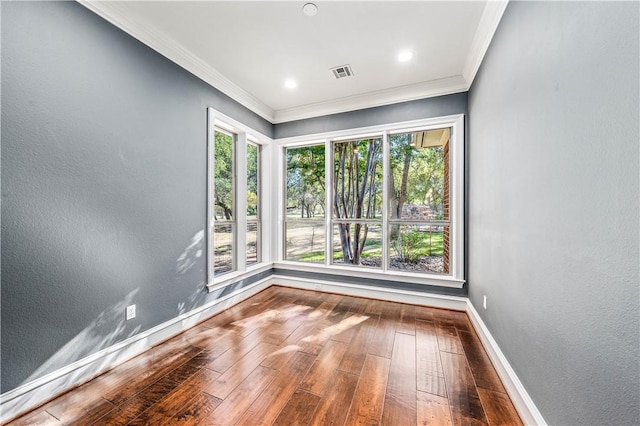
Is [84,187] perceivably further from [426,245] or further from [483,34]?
[426,245]

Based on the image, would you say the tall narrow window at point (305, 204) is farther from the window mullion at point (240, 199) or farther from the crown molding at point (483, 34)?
the crown molding at point (483, 34)

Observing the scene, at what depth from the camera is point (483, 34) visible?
213 centimetres

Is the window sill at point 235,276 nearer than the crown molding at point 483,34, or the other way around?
the crown molding at point 483,34

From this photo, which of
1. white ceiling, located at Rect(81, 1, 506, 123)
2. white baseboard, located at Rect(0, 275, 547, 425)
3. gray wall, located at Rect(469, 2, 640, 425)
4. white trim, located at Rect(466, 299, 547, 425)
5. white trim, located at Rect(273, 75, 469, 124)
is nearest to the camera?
gray wall, located at Rect(469, 2, 640, 425)

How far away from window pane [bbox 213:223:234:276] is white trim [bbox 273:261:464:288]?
0.90 m

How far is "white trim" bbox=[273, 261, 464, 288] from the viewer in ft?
10.1

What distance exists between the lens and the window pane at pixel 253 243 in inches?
147

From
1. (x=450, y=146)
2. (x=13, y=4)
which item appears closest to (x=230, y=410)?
(x=13, y=4)

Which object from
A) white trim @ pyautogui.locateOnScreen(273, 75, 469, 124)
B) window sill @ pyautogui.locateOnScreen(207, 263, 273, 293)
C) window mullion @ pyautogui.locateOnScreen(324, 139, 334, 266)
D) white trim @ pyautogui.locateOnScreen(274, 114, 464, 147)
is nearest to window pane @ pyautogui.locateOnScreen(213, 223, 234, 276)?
window sill @ pyautogui.locateOnScreen(207, 263, 273, 293)

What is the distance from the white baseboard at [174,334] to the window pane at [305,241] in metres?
0.66

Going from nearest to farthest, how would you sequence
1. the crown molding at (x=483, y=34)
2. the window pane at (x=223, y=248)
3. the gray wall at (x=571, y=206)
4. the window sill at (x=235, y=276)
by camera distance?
1. the gray wall at (x=571, y=206)
2. the crown molding at (x=483, y=34)
3. the window sill at (x=235, y=276)
4. the window pane at (x=223, y=248)

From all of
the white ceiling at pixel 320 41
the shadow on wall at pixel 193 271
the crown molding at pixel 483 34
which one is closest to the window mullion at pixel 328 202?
the white ceiling at pixel 320 41

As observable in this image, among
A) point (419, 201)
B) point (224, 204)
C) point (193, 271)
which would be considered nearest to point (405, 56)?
point (419, 201)

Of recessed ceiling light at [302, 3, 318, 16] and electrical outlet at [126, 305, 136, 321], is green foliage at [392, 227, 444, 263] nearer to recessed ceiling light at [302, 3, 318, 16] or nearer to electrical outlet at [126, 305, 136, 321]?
recessed ceiling light at [302, 3, 318, 16]
